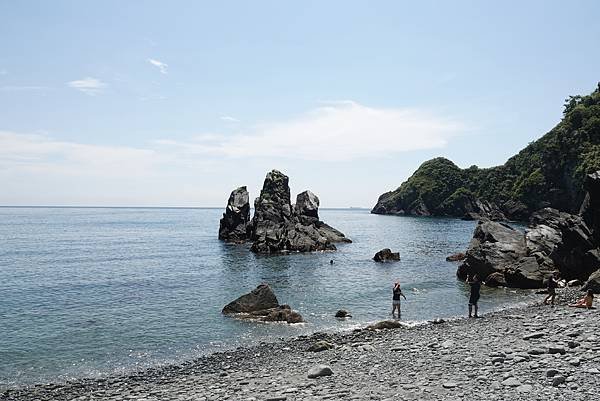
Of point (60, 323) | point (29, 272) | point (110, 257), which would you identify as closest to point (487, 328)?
point (60, 323)

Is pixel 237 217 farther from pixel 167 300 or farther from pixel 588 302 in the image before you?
pixel 588 302

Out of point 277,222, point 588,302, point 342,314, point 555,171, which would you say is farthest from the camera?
point 555,171

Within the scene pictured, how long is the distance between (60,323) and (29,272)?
93.3 feet

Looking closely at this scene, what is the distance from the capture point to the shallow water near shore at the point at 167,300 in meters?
26.4

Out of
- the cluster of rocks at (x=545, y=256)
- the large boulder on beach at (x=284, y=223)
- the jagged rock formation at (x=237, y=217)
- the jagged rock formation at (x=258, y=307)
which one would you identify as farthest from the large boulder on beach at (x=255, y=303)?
the jagged rock formation at (x=237, y=217)

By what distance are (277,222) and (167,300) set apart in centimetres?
5233

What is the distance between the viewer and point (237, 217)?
102438 mm

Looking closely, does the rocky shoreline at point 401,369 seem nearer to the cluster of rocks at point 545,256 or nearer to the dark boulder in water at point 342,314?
the dark boulder in water at point 342,314

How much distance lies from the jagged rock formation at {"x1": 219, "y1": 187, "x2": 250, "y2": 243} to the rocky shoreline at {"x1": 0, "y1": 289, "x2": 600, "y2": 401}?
74.9 meters

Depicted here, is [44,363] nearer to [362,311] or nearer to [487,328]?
[362,311]

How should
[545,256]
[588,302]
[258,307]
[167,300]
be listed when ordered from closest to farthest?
[588,302] → [258,307] → [167,300] → [545,256]

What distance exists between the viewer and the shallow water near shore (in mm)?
26406

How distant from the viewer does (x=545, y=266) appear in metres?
46.8

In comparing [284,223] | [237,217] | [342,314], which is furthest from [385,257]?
[237,217]
